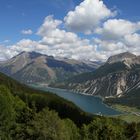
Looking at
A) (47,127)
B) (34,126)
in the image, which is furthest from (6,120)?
(47,127)

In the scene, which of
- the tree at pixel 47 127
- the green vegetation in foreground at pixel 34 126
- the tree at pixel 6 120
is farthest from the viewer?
the tree at pixel 6 120

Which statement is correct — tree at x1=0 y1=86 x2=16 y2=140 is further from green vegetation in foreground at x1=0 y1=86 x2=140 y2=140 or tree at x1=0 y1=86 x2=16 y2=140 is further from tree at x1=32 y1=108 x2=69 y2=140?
tree at x1=32 y1=108 x2=69 y2=140

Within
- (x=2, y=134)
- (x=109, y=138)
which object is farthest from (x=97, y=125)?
(x=2, y=134)

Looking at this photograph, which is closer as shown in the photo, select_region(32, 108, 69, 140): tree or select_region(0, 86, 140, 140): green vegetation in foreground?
select_region(32, 108, 69, 140): tree

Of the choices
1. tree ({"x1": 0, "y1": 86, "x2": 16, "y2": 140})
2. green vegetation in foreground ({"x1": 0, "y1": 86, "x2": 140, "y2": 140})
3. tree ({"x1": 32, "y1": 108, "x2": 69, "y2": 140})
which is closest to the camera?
tree ({"x1": 32, "y1": 108, "x2": 69, "y2": 140})

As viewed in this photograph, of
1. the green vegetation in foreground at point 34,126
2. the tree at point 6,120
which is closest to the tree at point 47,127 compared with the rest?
the green vegetation in foreground at point 34,126

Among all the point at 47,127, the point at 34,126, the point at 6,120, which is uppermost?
the point at 47,127

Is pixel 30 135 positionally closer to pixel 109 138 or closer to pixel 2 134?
pixel 2 134

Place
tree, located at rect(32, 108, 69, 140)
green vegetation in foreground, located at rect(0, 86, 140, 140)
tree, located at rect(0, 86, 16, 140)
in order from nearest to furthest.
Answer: tree, located at rect(32, 108, 69, 140) → green vegetation in foreground, located at rect(0, 86, 140, 140) → tree, located at rect(0, 86, 16, 140)

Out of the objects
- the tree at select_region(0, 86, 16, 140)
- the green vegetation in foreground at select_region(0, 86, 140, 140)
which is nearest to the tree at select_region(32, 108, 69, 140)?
the green vegetation in foreground at select_region(0, 86, 140, 140)

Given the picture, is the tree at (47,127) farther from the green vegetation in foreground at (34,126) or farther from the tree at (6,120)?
the tree at (6,120)

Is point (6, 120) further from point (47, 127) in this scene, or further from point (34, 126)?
point (47, 127)
